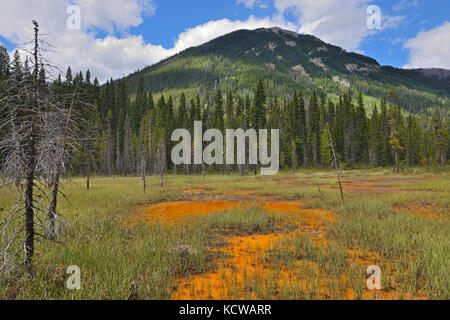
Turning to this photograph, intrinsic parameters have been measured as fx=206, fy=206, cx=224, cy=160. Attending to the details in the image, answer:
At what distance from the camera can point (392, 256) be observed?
5797mm

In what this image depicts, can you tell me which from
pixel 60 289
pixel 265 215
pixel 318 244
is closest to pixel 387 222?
pixel 318 244

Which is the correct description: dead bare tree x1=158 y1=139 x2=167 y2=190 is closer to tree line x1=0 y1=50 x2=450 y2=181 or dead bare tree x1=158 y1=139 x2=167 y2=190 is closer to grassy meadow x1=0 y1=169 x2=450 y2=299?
tree line x1=0 y1=50 x2=450 y2=181

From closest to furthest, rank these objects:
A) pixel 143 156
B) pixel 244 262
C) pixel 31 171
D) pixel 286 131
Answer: pixel 31 171
pixel 244 262
pixel 143 156
pixel 286 131

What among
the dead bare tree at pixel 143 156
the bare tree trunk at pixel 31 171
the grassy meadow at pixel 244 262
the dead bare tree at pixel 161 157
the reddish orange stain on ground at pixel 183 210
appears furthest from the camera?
the dead bare tree at pixel 161 157

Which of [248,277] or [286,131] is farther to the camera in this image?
[286,131]

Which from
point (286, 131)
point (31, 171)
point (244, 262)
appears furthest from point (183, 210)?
point (286, 131)

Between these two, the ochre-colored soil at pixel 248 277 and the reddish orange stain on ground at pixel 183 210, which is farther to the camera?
the reddish orange stain on ground at pixel 183 210

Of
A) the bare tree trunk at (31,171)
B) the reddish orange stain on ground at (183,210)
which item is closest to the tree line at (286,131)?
the reddish orange stain on ground at (183,210)

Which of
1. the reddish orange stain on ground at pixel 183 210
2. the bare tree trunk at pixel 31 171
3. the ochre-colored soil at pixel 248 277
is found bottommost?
the reddish orange stain on ground at pixel 183 210

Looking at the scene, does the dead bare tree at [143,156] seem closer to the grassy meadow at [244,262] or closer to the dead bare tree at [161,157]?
the dead bare tree at [161,157]

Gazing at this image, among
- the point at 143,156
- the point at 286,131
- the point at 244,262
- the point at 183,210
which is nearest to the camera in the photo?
the point at 244,262

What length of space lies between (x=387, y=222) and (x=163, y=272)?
30.0ft

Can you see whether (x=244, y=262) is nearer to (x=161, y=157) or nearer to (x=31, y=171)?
(x=31, y=171)
